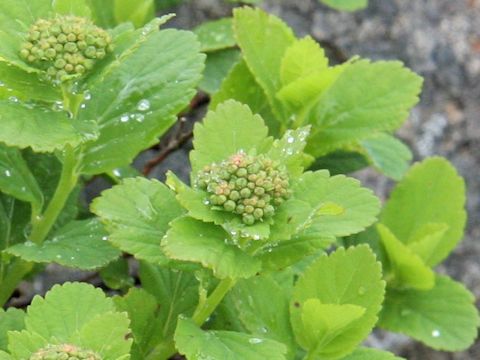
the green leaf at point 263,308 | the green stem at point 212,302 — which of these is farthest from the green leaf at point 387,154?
the green stem at point 212,302

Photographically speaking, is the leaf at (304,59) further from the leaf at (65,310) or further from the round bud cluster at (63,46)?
the leaf at (65,310)

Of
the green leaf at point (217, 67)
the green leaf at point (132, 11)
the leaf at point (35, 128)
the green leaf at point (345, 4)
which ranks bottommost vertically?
the green leaf at point (217, 67)

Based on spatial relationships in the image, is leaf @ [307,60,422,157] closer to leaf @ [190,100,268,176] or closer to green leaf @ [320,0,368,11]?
A: leaf @ [190,100,268,176]

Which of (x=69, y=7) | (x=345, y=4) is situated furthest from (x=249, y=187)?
(x=345, y=4)

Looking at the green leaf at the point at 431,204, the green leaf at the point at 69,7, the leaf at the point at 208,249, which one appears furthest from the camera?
the green leaf at the point at 431,204

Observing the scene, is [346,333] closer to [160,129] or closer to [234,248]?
[234,248]

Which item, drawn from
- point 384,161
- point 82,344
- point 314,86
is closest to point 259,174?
point 82,344

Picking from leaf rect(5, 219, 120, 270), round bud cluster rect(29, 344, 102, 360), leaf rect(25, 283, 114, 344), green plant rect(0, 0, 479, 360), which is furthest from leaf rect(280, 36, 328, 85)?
round bud cluster rect(29, 344, 102, 360)
